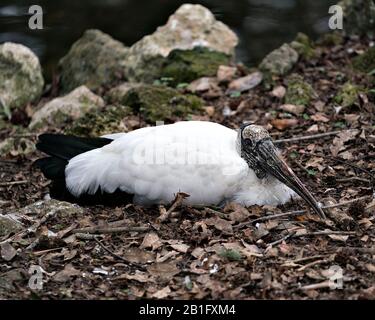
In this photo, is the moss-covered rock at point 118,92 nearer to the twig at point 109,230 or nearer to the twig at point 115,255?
the twig at point 109,230

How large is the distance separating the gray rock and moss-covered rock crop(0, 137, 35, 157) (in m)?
2.88

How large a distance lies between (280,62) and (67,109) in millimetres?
2540

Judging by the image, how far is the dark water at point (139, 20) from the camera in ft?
43.9

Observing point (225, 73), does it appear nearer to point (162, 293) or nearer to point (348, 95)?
point (348, 95)

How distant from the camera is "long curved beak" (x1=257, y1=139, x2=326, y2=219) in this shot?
645cm

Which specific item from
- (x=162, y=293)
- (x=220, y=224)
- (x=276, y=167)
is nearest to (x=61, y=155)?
(x=220, y=224)

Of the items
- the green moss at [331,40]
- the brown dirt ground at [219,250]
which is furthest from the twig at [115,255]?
the green moss at [331,40]

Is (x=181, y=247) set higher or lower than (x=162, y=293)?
higher

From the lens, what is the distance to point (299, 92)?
8680mm
